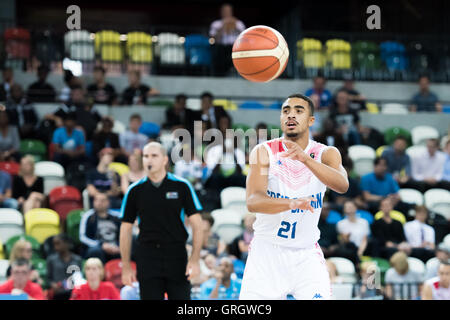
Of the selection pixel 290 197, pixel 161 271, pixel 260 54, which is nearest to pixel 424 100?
pixel 260 54

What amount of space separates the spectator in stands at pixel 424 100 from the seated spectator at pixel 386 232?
540 centimetres

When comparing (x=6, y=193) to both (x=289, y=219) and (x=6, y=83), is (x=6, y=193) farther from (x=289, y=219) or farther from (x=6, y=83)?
(x=289, y=219)

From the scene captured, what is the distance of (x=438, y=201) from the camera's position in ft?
42.4

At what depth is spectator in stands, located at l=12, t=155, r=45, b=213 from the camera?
37.4 ft

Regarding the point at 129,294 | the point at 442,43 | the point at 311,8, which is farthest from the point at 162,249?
the point at 311,8

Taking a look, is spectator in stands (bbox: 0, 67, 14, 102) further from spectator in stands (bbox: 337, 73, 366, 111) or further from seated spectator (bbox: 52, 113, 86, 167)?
spectator in stands (bbox: 337, 73, 366, 111)

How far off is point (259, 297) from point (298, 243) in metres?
0.53

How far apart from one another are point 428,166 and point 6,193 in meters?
7.47

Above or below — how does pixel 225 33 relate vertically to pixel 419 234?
above

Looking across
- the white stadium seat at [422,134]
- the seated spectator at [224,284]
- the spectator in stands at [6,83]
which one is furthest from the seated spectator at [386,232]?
the spectator in stands at [6,83]

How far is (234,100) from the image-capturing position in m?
16.5

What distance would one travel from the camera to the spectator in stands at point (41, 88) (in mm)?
14580

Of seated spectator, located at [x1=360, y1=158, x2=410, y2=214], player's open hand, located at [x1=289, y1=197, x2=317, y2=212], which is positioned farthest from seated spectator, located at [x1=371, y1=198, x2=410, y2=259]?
player's open hand, located at [x1=289, y1=197, x2=317, y2=212]

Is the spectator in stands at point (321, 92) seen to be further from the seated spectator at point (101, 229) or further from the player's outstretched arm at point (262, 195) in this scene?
the player's outstretched arm at point (262, 195)
